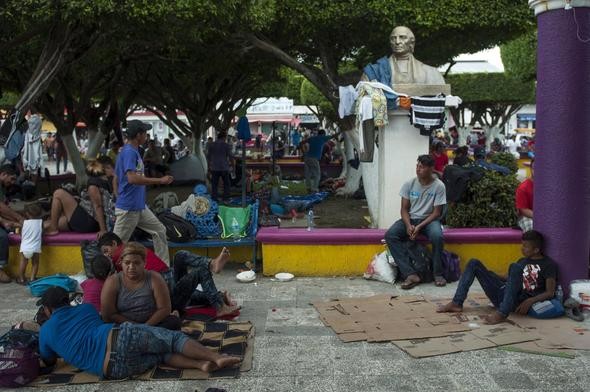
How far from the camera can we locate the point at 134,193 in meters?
6.72

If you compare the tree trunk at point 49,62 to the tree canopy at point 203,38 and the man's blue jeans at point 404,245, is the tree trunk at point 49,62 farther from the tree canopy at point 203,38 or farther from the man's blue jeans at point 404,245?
the man's blue jeans at point 404,245

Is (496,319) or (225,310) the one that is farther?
(225,310)

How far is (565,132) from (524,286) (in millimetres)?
1501

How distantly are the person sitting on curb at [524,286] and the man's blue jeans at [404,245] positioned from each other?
1.21 m

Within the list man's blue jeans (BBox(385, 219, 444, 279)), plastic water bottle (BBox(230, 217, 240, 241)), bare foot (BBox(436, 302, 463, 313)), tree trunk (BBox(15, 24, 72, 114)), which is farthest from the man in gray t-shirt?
tree trunk (BBox(15, 24, 72, 114))

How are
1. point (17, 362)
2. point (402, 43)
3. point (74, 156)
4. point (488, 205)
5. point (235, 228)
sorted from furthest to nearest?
point (74, 156) < point (402, 43) < point (488, 205) < point (235, 228) < point (17, 362)

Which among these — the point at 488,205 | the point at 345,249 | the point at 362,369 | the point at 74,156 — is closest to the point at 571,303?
the point at 362,369

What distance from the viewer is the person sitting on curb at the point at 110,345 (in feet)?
14.4

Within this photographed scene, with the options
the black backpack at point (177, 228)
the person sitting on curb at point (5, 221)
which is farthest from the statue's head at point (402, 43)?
the person sitting on curb at point (5, 221)

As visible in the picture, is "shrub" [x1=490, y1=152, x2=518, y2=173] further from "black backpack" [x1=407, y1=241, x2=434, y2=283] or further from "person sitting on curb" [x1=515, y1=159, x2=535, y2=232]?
"black backpack" [x1=407, y1=241, x2=434, y2=283]

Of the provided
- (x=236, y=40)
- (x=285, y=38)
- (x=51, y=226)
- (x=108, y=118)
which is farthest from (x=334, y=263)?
Result: (x=108, y=118)

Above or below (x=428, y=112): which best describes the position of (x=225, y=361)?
below

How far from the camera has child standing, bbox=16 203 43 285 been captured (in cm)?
725

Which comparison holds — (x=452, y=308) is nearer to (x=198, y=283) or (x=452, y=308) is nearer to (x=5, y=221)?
(x=198, y=283)
